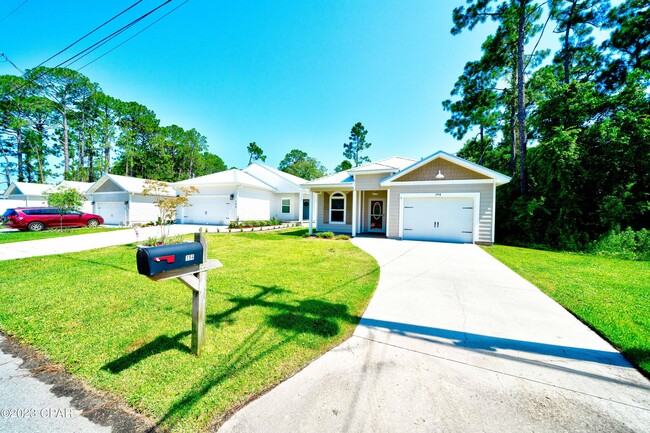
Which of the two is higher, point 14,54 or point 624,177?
point 14,54

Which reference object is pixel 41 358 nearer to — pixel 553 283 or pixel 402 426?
pixel 402 426

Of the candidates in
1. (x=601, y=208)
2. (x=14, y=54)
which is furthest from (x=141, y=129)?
(x=601, y=208)

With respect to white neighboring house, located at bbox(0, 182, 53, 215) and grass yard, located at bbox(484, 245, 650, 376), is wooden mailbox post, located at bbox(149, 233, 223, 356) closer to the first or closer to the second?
grass yard, located at bbox(484, 245, 650, 376)

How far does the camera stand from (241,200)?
17797 millimetres

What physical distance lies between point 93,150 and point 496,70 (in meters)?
51.0

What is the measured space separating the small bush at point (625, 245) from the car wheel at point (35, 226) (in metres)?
27.8

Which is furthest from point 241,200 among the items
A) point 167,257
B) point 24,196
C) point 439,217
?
point 24,196

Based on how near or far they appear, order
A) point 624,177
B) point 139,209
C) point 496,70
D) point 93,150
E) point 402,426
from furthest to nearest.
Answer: point 93,150, point 139,209, point 496,70, point 624,177, point 402,426

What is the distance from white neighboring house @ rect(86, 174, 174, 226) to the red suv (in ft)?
10.6

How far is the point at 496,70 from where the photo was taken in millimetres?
15289

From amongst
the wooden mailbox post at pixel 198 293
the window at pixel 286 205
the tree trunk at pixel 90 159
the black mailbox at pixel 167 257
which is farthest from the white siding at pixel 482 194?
the tree trunk at pixel 90 159

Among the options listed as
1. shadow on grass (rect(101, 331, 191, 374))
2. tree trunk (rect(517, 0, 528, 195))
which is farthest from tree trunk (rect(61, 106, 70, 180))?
tree trunk (rect(517, 0, 528, 195))

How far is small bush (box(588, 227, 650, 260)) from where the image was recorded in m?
8.39

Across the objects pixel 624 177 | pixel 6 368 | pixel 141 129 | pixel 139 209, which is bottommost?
pixel 6 368
